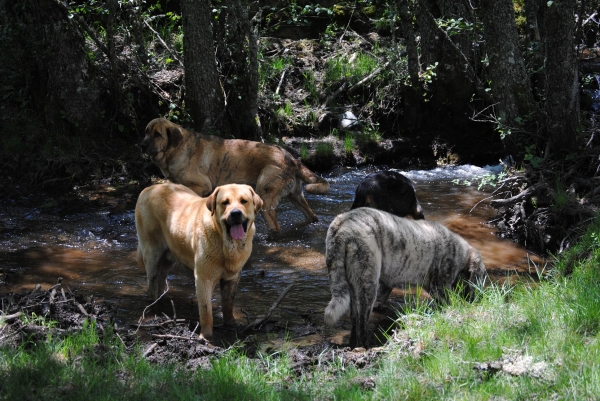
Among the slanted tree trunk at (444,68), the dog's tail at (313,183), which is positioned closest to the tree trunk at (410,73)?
the slanted tree trunk at (444,68)

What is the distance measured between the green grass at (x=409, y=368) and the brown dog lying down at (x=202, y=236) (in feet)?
3.36

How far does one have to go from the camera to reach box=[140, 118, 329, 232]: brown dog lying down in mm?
10133

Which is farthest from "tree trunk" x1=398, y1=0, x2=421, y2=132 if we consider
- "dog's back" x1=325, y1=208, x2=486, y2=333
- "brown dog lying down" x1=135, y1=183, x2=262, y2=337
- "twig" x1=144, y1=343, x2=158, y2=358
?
"twig" x1=144, y1=343, x2=158, y2=358

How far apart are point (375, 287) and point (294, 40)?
12056 millimetres

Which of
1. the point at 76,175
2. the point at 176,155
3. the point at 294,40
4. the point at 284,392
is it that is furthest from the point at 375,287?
the point at 294,40

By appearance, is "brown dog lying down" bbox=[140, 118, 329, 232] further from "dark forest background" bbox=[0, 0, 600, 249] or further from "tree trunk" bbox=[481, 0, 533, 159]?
"tree trunk" bbox=[481, 0, 533, 159]

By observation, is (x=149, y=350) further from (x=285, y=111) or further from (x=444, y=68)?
(x=444, y=68)

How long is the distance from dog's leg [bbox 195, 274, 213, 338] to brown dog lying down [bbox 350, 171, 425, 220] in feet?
9.54

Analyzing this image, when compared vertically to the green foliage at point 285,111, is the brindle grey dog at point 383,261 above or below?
below

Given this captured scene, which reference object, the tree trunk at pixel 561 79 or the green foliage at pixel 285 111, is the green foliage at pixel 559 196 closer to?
the tree trunk at pixel 561 79

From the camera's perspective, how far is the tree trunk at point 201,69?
11.9 meters

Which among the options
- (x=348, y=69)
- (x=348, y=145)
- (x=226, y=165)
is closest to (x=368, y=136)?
(x=348, y=145)

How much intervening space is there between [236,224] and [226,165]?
14.9ft

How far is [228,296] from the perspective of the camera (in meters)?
6.61
